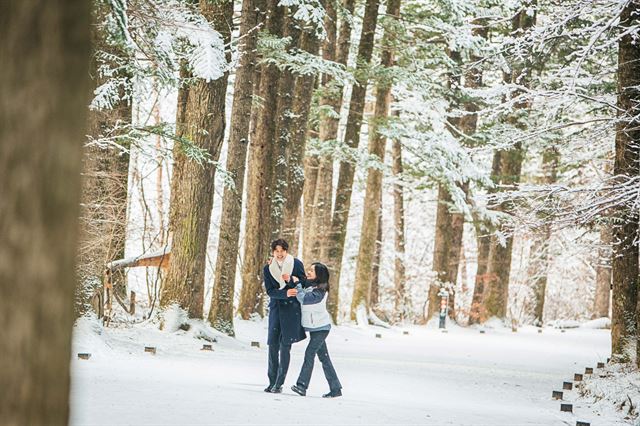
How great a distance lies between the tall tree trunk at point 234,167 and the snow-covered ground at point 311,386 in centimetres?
87

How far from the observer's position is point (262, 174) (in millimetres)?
18844

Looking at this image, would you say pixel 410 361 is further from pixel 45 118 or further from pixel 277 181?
pixel 45 118

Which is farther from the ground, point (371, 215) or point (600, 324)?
point (371, 215)

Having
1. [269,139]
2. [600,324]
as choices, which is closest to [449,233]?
[600,324]

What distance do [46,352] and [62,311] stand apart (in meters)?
0.10

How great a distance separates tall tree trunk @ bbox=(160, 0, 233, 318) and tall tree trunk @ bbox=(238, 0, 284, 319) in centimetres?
369

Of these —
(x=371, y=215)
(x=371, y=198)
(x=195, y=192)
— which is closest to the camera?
(x=195, y=192)

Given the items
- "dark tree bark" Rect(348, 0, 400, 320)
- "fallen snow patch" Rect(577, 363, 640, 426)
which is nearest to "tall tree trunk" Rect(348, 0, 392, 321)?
"dark tree bark" Rect(348, 0, 400, 320)

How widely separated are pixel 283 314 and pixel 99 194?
5395 millimetres

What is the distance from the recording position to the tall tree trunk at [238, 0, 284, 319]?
61.8ft

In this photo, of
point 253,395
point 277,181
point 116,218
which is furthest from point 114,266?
point 253,395

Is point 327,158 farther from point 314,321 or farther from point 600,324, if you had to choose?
point 600,324

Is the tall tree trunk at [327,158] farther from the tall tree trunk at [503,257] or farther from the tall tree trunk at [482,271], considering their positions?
the tall tree trunk at [503,257]

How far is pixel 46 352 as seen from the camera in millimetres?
1988
